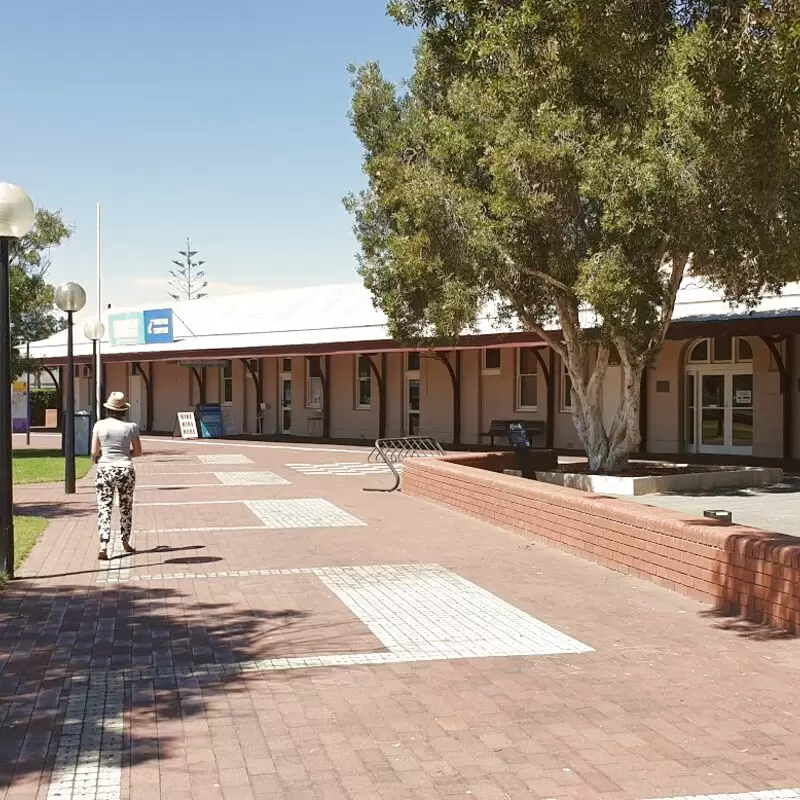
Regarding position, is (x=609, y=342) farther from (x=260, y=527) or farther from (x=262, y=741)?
(x=262, y=741)

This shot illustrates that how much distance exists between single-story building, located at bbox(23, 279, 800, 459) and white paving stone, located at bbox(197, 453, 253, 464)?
4.51 metres

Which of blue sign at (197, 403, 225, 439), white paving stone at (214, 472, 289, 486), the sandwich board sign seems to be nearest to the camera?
white paving stone at (214, 472, 289, 486)

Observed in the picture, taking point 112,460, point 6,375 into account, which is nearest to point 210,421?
point 112,460

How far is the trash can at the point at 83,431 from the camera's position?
24.0 meters

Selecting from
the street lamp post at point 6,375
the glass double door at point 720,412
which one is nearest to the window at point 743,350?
the glass double door at point 720,412

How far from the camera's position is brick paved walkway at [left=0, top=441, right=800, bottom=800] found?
14.9ft

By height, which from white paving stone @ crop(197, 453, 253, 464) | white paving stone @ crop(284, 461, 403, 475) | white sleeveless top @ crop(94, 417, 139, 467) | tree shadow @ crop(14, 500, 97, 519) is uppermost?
white sleeveless top @ crop(94, 417, 139, 467)

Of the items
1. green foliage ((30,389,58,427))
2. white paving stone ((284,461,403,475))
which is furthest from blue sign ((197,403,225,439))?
green foliage ((30,389,58,427))

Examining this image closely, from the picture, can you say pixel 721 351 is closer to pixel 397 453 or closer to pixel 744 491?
pixel 397 453

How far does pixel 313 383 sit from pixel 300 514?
68.2 ft

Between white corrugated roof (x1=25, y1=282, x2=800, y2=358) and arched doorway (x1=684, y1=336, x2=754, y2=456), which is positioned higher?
white corrugated roof (x1=25, y1=282, x2=800, y2=358)

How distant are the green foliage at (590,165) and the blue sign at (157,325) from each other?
2011 cm

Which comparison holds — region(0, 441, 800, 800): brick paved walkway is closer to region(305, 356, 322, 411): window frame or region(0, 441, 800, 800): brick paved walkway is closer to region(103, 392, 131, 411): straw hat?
region(103, 392, 131, 411): straw hat

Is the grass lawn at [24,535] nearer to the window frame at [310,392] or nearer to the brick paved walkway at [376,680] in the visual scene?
the brick paved walkway at [376,680]
